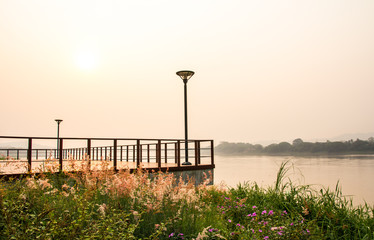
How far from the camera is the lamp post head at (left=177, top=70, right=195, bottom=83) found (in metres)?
14.3

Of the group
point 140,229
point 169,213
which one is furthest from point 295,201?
point 140,229

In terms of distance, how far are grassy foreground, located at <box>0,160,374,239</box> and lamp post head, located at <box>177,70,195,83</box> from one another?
8.55 meters

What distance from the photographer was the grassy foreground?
3741 millimetres

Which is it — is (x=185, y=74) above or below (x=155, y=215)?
above

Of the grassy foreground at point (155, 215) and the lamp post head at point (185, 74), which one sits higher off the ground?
the lamp post head at point (185, 74)

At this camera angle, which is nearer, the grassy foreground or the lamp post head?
the grassy foreground

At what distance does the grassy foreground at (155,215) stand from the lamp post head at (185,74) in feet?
28.1

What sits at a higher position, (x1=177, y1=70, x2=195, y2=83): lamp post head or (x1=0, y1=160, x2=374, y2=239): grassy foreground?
(x1=177, y1=70, x2=195, y2=83): lamp post head

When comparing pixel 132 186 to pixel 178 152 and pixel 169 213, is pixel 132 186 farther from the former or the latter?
pixel 178 152

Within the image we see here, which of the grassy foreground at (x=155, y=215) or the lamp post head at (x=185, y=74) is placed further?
the lamp post head at (x=185, y=74)

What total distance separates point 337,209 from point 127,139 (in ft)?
28.6

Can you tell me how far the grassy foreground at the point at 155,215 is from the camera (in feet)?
12.3

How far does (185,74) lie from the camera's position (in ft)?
47.2

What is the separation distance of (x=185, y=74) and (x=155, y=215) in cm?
1043
